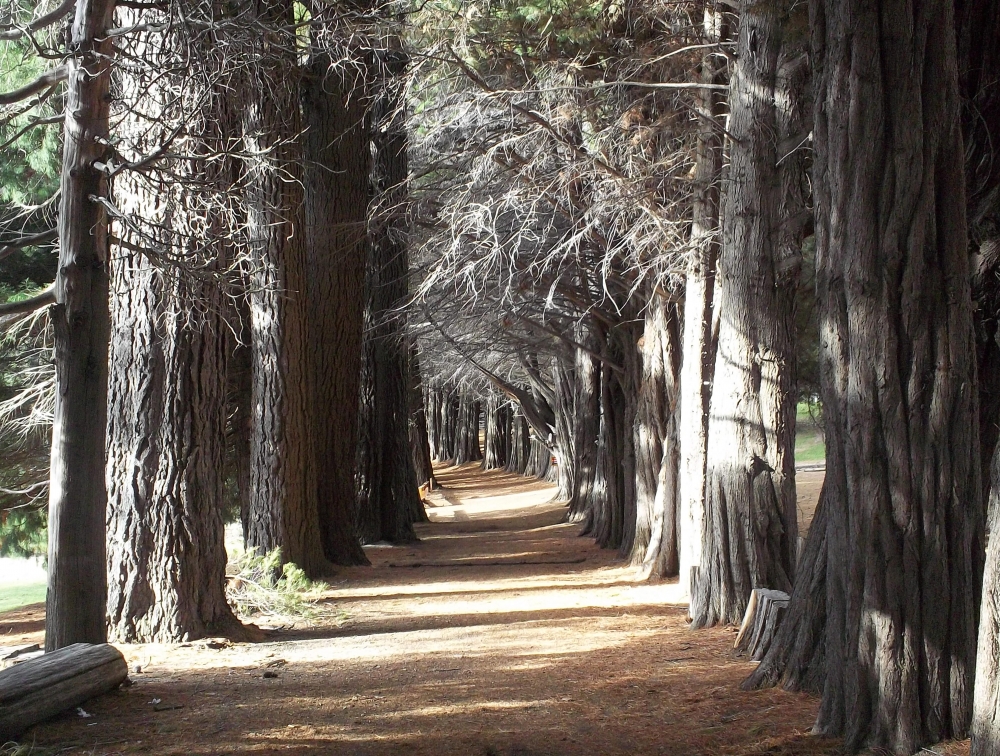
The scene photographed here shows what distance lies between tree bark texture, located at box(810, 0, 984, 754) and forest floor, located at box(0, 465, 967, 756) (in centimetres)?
39

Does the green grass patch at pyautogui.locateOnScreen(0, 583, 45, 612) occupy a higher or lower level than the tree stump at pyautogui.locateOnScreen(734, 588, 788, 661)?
lower

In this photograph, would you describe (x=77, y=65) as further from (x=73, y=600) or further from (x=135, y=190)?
(x=73, y=600)

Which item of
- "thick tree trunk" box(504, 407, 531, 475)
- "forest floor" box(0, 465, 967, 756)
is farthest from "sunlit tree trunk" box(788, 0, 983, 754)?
"thick tree trunk" box(504, 407, 531, 475)

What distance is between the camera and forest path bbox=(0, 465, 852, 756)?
548cm

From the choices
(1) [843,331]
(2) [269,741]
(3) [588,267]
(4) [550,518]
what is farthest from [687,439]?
(4) [550,518]

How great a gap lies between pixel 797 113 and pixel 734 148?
0.63 m

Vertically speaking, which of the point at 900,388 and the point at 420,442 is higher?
the point at 900,388

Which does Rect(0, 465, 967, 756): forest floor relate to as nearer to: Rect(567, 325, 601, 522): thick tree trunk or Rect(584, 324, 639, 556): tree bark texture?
Rect(584, 324, 639, 556): tree bark texture

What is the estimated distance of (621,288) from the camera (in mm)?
15008

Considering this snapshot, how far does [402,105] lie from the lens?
433 inches

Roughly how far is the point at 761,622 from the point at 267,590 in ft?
17.8

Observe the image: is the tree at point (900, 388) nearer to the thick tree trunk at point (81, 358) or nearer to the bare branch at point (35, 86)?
the thick tree trunk at point (81, 358)

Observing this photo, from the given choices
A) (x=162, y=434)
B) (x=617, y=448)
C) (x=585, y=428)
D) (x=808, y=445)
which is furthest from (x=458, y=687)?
(x=808, y=445)

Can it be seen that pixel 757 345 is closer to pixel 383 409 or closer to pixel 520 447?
pixel 383 409
